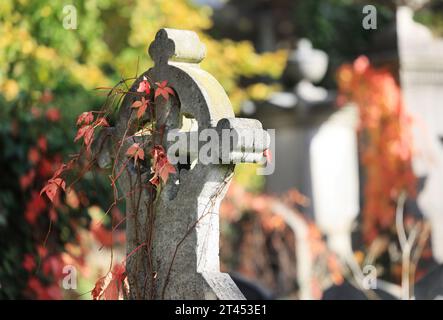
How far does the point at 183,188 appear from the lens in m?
3.14

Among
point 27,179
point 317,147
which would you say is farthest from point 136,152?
point 317,147

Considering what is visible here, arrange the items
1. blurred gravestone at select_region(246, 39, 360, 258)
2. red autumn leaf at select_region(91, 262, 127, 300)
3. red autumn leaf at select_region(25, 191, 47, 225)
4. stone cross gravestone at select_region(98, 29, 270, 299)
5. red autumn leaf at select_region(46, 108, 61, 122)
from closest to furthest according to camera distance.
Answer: stone cross gravestone at select_region(98, 29, 270, 299) → red autumn leaf at select_region(91, 262, 127, 300) → red autumn leaf at select_region(25, 191, 47, 225) → red autumn leaf at select_region(46, 108, 61, 122) → blurred gravestone at select_region(246, 39, 360, 258)

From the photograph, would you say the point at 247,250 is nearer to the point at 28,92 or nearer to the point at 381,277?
the point at 381,277

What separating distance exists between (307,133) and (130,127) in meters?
5.39

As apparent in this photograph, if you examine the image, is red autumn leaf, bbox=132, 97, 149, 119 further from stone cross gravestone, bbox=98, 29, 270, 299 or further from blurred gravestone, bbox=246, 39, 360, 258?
Result: blurred gravestone, bbox=246, 39, 360, 258

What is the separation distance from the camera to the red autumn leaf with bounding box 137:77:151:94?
328 cm

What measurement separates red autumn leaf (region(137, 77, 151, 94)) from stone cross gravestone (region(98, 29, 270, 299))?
0.04m

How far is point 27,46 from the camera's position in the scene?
6.61 metres

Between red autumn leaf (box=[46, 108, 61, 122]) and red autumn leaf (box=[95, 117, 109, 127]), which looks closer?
red autumn leaf (box=[95, 117, 109, 127])

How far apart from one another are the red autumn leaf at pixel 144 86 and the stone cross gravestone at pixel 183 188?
0.12 feet

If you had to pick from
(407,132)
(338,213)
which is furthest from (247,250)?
(407,132)

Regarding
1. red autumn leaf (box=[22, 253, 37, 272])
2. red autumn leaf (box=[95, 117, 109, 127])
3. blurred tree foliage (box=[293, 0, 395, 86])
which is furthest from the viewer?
blurred tree foliage (box=[293, 0, 395, 86])

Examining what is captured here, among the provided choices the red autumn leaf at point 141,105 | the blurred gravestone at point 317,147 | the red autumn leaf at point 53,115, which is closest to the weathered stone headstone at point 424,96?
the blurred gravestone at point 317,147

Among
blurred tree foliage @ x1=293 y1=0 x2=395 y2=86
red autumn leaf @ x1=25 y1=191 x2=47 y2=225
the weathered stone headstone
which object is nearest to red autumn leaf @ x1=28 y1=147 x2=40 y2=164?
red autumn leaf @ x1=25 y1=191 x2=47 y2=225
